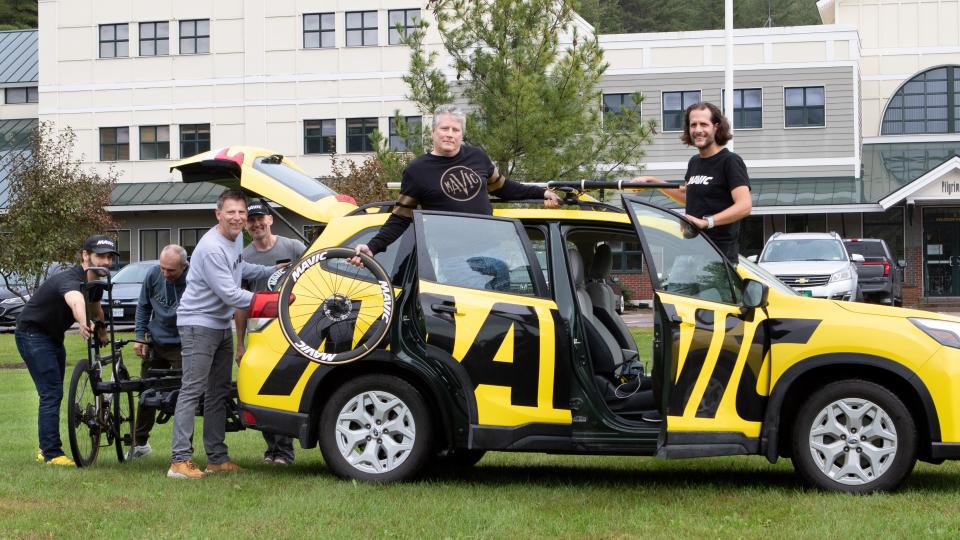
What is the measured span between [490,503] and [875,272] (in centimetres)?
2122

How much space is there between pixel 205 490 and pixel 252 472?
87 cm

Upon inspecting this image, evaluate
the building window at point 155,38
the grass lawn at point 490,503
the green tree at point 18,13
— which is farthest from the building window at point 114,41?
the grass lawn at point 490,503

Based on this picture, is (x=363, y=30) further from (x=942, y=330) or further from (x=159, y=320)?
(x=942, y=330)

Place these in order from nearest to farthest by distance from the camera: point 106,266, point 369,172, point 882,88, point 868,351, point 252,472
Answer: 1. point 868,351
2. point 252,472
3. point 106,266
4. point 369,172
5. point 882,88

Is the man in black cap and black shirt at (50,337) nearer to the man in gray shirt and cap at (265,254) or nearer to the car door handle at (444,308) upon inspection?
the man in gray shirt and cap at (265,254)

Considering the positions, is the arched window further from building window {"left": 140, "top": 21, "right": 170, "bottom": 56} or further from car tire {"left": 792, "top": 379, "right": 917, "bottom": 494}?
car tire {"left": 792, "top": 379, "right": 917, "bottom": 494}

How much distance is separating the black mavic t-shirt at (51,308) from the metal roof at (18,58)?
4337cm

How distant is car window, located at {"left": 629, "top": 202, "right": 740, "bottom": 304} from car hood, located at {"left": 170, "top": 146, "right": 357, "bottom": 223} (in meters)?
2.18

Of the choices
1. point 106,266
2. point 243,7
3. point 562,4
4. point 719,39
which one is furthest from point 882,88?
point 106,266

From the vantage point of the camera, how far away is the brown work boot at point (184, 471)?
26.7ft

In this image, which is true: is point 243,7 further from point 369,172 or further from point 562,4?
point 562,4

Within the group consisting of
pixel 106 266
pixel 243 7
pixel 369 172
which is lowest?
pixel 106 266

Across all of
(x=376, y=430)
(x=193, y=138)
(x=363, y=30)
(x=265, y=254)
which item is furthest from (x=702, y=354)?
(x=193, y=138)

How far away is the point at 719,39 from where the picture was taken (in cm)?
3769
